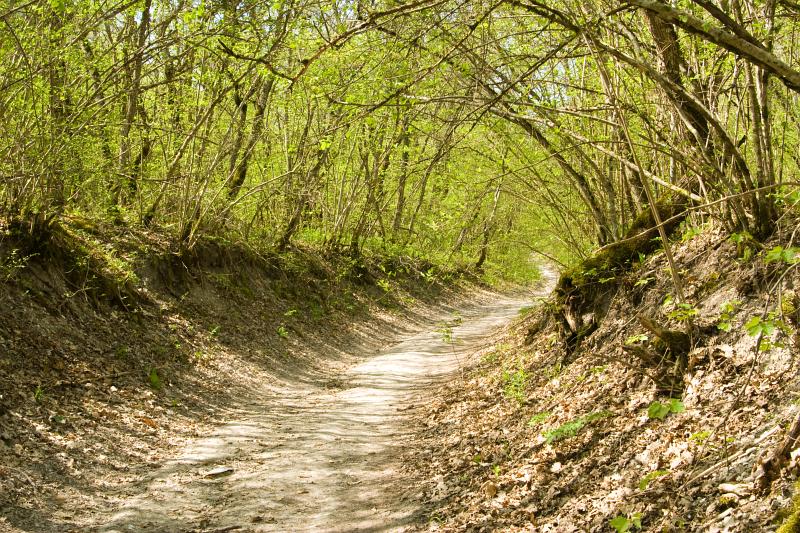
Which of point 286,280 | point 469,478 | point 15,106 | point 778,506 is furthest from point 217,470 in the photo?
point 286,280

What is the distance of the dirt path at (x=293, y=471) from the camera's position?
16.6ft

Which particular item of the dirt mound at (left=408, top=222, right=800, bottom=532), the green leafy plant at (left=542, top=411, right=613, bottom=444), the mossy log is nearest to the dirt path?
the dirt mound at (left=408, top=222, right=800, bottom=532)

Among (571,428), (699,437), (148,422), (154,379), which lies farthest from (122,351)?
(699,437)

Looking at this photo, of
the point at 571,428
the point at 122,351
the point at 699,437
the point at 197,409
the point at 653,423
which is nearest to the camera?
the point at 699,437

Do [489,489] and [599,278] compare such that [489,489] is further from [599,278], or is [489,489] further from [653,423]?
[599,278]

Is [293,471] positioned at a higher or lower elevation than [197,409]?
lower

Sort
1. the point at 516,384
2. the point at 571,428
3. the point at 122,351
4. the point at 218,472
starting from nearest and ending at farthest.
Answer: the point at 571,428 → the point at 218,472 → the point at 516,384 → the point at 122,351

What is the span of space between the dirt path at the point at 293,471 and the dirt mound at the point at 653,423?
1.68 ft

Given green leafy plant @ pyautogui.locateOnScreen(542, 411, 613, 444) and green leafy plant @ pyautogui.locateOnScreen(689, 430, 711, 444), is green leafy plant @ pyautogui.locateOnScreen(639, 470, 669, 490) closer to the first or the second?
green leafy plant @ pyautogui.locateOnScreen(689, 430, 711, 444)

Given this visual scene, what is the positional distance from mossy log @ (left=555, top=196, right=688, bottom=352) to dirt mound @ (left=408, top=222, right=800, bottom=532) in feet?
0.58

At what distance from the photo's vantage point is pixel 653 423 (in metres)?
4.82

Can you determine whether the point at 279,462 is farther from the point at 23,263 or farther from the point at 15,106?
the point at 15,106

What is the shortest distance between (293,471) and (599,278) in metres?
4.64

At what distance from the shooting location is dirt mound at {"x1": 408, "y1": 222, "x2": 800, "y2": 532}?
3590mm
